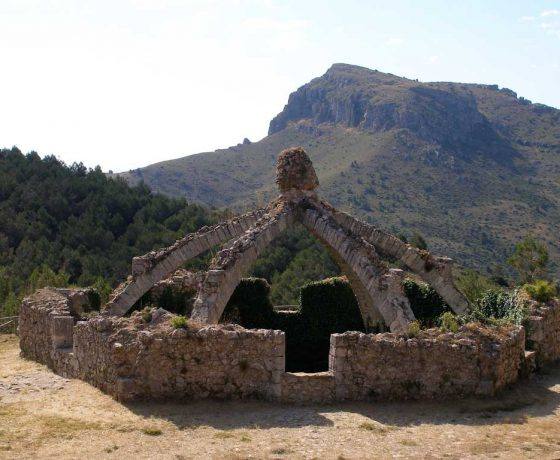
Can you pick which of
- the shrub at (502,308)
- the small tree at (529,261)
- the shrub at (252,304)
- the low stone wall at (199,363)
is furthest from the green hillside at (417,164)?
the low stone wall at (199,363)

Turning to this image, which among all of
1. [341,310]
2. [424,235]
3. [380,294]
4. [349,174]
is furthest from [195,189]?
[380,294]

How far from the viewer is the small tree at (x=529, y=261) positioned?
31375 millimetres

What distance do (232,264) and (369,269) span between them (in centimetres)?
280

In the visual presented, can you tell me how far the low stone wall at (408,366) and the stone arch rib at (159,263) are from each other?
5.26 m

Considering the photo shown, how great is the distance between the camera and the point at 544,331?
51.3 feet

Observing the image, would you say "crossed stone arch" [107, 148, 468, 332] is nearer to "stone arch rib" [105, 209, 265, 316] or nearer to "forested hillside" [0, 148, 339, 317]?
"stone arch rib" [105, 209, 265, 316]

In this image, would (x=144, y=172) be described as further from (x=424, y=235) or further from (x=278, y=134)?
(x=424, y=235)

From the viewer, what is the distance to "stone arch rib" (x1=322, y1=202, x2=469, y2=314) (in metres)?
15.7

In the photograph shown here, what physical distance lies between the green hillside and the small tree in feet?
99.0

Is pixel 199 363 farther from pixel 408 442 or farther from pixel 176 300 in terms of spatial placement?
pixel 176 300

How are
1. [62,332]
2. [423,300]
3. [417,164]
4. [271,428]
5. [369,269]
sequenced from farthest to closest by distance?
[417,164] < [423,300] < [62,332] < [369,269] < [271,428]

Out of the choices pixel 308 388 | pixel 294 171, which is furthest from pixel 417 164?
pixel 308 388

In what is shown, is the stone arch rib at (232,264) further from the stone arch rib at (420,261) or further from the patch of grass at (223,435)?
the patch of grass at (223,435)

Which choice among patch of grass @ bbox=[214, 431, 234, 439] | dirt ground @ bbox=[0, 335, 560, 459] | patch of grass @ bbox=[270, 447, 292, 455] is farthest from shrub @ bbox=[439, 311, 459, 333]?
patch of grass @ bbox=[214, 431, 234, 439]
